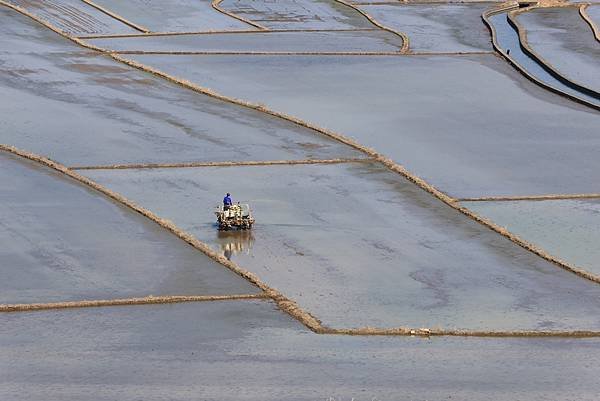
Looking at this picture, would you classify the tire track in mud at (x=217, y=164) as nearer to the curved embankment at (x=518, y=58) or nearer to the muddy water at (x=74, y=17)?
the curved embankment at (x=518, y=58)

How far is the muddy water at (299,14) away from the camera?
150ft

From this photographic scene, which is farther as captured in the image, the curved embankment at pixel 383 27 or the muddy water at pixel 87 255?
the curved embankment at pixel 383 27

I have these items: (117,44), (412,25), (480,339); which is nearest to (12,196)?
(480,339)

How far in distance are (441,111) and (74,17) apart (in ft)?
53.1

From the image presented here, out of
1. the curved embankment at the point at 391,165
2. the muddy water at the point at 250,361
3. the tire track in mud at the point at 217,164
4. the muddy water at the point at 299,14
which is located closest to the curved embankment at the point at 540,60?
the muddy water at the point at 299,14

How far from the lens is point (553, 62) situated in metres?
39.5

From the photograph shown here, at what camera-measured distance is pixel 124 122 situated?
30359 millimetres

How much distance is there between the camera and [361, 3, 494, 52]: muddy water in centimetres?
4230

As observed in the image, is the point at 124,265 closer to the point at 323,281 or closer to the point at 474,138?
the point at 323,281

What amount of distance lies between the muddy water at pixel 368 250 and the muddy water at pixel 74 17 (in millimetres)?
16872

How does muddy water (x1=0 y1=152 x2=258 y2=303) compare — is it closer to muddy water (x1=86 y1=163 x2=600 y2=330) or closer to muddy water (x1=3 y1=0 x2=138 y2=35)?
muddy water (x1=86 y1=163 x2=600 y2=330)

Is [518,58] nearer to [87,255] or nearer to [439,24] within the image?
[439,24]

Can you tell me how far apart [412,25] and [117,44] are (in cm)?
1100

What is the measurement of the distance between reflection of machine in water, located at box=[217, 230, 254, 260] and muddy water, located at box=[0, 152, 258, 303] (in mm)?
596
